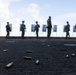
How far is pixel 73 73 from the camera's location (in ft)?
32.2

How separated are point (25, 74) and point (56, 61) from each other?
2450 millimetres

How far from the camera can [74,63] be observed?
11.5m

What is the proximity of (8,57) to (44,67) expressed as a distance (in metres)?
2.30

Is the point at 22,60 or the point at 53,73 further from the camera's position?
the point at 22,60

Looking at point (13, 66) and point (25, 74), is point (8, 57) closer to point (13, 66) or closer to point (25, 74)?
point (13, 66)

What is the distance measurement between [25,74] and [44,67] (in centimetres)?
121

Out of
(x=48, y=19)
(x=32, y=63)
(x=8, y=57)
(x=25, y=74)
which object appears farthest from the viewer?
(x=48, y=19)

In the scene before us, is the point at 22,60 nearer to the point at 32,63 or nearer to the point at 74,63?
the point at 32,63

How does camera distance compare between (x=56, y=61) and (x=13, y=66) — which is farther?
(x=56, y=61)

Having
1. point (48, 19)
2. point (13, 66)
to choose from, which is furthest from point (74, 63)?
point (48, 19)

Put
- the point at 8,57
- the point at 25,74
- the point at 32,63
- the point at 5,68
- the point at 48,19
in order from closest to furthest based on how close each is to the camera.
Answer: the point at 25,74
the point at 5,68
the point at 32,63
the point at 8,57
the point at 48,19

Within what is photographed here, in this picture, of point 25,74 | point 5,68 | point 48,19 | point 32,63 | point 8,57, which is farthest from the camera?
point 48,19

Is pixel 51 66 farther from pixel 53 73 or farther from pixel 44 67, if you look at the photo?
pixel 53 73

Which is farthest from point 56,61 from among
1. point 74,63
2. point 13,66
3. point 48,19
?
point 48,19
